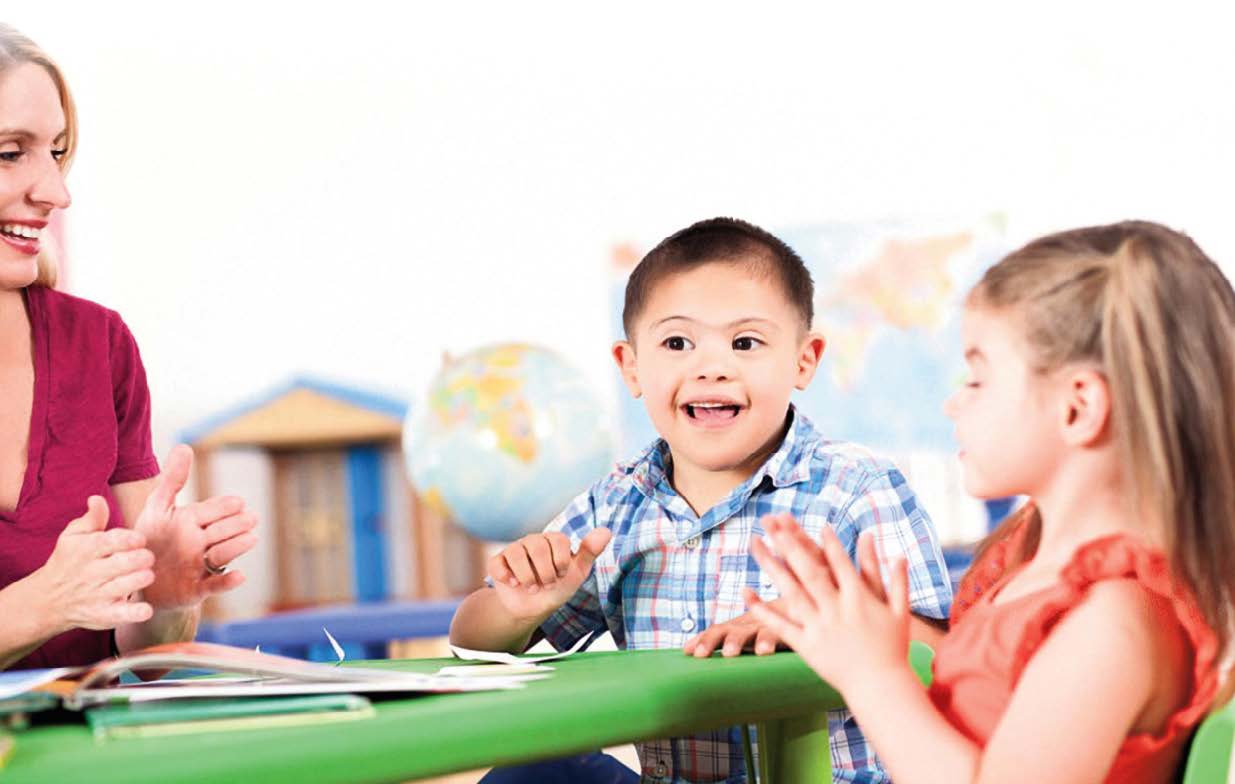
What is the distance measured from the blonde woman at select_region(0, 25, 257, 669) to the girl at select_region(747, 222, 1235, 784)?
54cm

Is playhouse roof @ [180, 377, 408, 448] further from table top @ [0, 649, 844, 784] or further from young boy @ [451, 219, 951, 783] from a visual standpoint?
table top @ [0, 649, 844, 784]

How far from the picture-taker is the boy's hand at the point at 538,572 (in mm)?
1240

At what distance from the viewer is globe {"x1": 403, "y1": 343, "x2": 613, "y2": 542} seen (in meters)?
3.28

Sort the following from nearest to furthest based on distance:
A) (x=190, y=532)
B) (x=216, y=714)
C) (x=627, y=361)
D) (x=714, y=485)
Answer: (x=216, y=714) < (x=190, y=532) < (x=714, y=485) < (x=627, y=361)

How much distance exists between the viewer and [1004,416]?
93cm

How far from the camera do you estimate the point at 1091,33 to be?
19.4 ft

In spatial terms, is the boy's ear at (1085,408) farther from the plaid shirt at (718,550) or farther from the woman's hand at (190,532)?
the woman's hand at (190,532)

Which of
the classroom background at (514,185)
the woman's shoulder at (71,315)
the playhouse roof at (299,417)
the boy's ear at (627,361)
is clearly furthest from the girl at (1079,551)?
the playhouse roof at (299,417)

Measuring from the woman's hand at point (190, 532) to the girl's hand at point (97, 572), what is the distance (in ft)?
0.41

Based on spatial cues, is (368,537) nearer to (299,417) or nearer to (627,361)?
(299,417)

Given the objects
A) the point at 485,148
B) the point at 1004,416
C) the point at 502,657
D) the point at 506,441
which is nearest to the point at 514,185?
the point at 485,148

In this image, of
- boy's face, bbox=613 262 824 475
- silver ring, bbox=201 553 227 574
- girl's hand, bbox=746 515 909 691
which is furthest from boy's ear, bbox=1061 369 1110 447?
silver ring, bbox=201 553 227 574

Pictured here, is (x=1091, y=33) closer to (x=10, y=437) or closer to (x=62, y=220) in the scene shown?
(x=62, y=220)

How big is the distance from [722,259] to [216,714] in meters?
0.94
